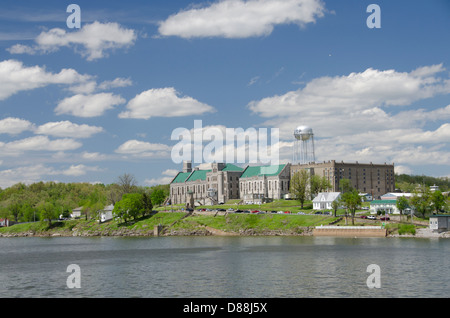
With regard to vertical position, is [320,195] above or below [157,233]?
above

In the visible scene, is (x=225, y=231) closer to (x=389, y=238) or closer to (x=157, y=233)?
(x=157, y=233)

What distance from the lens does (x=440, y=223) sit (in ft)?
361

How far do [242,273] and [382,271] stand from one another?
15.8 meters

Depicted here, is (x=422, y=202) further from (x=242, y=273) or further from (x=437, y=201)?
(x=242, y=273)

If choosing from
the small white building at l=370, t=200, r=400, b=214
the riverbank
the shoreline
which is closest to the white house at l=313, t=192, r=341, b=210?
the small white building at l=370, t=200, r=400, b=214

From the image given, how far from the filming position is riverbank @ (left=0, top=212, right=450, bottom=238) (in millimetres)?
126913

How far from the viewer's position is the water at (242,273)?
4853cm

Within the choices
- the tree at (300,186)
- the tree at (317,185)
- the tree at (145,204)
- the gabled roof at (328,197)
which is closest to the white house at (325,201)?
the gabled roof at (328,197)

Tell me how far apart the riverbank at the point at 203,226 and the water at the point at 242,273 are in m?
37.5

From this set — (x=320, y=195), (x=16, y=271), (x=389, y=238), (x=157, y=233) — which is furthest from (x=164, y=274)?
(x=320, y=195)

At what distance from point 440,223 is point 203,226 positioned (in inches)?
2487
